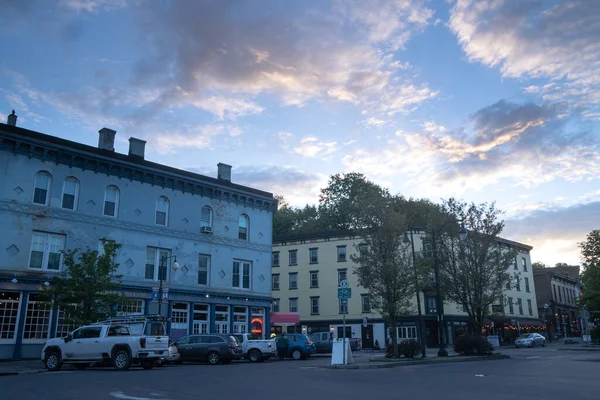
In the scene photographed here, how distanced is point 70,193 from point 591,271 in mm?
58481

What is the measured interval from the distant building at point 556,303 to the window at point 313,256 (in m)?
39.6

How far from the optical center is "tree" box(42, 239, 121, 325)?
1061 inches

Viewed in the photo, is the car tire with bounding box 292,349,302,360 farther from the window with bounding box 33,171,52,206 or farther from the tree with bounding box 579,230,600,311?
the tree with bounding box 579,230,600,311

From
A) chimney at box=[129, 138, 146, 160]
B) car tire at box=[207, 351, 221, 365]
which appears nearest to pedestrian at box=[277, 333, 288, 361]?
car tire at box=[207, 351, 221, 365]

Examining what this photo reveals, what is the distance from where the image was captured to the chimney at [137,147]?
36.5 metres

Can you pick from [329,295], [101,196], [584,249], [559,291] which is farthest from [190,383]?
A: [559,291]

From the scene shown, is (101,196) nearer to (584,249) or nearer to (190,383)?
(190,383)

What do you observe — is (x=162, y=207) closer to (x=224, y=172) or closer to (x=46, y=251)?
(x=224, y=172)

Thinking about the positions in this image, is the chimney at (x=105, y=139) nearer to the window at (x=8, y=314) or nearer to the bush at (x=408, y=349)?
the window at (x=8, y=314)

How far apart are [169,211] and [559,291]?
3072 inches

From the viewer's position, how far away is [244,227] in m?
41.7

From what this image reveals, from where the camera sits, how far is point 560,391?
1277 cm

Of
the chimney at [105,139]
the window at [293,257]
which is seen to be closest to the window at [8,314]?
the chimney at [105,139]

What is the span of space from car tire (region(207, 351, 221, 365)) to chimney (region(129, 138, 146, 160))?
51.4ft
